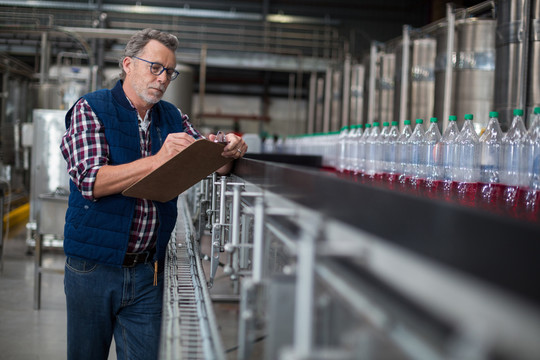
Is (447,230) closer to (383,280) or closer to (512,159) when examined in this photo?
(383,280)

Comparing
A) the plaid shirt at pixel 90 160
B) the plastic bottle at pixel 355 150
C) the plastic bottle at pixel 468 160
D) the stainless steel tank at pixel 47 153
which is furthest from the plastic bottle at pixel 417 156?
the stainless steel tank at pixel 47 153

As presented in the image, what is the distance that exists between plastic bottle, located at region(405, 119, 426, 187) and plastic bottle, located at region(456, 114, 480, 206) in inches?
5.4

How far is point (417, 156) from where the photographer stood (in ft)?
7.55

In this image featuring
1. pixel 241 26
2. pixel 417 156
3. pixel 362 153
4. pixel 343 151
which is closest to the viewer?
pixel 417 156

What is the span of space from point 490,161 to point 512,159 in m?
0.10

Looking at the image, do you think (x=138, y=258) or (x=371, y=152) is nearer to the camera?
(x=138, y=258)

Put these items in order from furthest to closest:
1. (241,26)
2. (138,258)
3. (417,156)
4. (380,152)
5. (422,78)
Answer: (241,26) → (422,78) → (380,152) → (417,156) → (138,258)

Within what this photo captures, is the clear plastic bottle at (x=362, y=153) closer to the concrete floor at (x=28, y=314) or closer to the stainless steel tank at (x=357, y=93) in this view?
the concrete floor at (x=28, y=314)

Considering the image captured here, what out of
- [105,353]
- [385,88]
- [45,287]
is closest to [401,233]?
Result: [105,353]

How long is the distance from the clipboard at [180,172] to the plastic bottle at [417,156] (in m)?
0.75

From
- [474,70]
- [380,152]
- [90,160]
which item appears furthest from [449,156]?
[474,70]

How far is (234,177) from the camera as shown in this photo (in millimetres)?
1929

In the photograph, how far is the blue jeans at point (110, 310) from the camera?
190 cm

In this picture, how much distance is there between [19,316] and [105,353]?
2544mm
